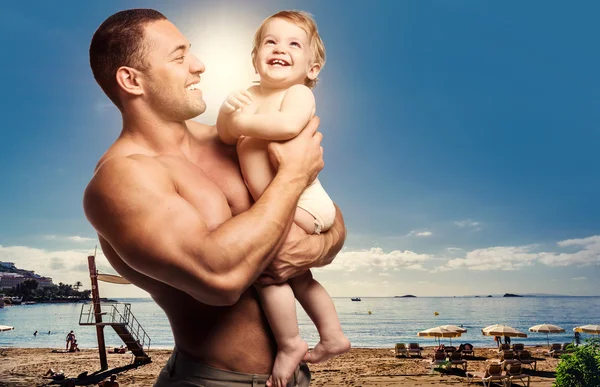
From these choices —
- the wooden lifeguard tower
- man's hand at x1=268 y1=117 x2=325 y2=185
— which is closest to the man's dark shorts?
man's hand at x1=268 y1=117 x2=325 y2=185

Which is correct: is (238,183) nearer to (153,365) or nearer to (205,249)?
(205,249)

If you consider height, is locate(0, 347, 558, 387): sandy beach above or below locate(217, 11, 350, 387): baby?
below

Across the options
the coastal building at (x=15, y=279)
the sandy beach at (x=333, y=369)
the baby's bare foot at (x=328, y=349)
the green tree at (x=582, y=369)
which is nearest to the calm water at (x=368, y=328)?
the coastal building at (x=15, y=279)

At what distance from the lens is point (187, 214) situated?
5.18 feet

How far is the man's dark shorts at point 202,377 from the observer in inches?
A: 69.2

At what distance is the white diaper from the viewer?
1.88 m

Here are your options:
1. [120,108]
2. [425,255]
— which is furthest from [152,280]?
[425,255]

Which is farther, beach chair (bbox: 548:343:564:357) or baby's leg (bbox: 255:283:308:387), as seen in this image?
beach chair (bbox: 548:343:564:357)

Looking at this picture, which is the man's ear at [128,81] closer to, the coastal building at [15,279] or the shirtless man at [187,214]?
the shirtless man at [187,214]

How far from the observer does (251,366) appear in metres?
1.80

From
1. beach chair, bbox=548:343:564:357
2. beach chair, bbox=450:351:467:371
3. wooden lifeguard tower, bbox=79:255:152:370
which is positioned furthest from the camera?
beach chair, bbox=548:343:564:357

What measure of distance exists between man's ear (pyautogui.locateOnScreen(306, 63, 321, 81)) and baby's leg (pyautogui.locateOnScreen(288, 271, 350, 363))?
663 mm

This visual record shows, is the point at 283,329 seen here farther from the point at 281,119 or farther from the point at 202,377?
the point at 281,119

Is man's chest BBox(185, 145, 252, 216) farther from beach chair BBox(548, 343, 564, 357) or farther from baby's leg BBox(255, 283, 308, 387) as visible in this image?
beach chair BBox(548, 343, 564, 357)
